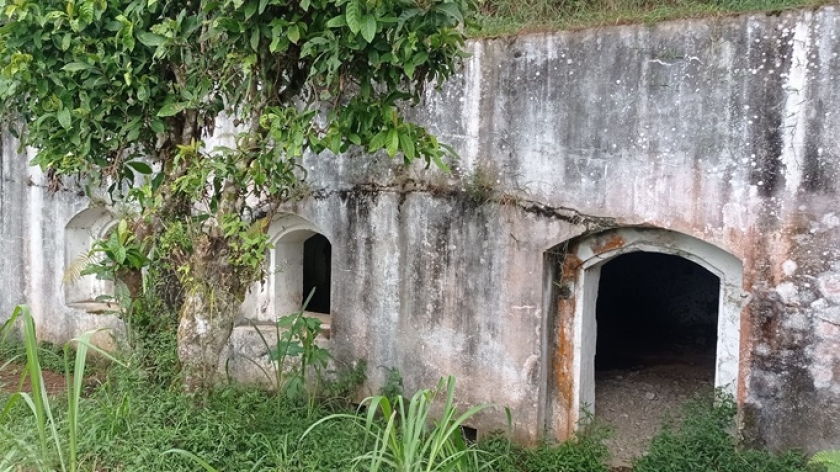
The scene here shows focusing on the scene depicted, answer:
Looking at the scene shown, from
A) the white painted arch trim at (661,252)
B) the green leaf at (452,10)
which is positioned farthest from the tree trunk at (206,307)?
the white painted arch trim at (661,252)

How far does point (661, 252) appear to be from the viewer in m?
5.17

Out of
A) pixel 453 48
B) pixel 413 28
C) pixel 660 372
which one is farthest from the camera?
pixel 660 372

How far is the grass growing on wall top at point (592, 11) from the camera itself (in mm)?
4785

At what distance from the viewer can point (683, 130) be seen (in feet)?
15.8

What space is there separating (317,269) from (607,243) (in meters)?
4.51

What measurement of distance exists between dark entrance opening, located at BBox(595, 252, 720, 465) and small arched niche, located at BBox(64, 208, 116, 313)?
528cm

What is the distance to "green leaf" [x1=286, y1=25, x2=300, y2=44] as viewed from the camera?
13.0ft

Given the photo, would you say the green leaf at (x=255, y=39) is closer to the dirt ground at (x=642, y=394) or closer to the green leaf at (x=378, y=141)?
the green leaf at (x=378, y=141)

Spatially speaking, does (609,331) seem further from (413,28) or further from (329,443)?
(413,28)

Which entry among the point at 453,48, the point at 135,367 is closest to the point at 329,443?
the point at 135,367

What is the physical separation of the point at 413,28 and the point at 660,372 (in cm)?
490

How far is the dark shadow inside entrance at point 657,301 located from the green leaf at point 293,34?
6.04 m

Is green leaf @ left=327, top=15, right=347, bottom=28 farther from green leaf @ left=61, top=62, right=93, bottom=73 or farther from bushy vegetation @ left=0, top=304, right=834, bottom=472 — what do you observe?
bushy vegetation @ left=0, top=304, right=834, bottom=472

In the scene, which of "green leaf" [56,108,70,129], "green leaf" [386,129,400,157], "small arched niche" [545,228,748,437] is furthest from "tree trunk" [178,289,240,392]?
"small arched niche" [545,228,748,437]
